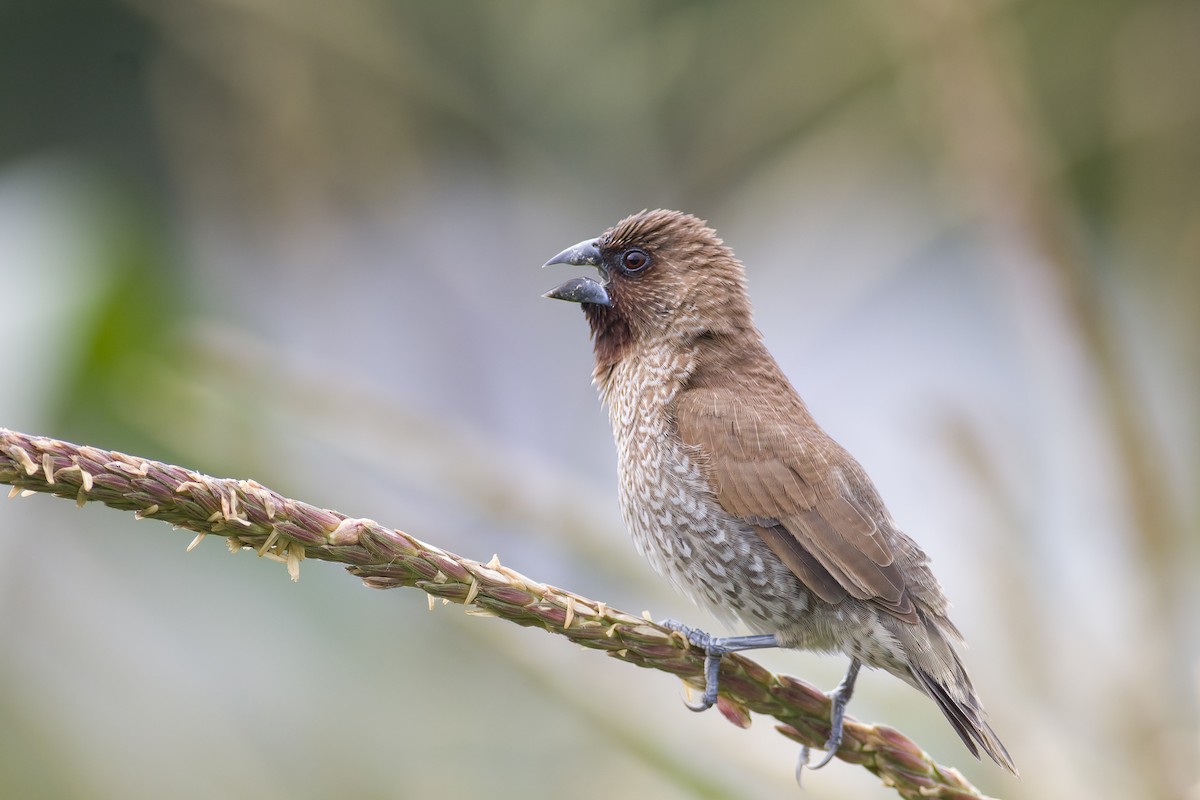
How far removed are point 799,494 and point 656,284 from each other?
1013 millimetres

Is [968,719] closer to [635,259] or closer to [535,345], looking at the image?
[635,259]

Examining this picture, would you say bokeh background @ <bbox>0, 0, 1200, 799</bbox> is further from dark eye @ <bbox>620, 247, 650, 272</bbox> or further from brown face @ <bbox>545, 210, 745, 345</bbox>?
dark eye @ <bbox>620, 247, 650, 272</bbox>

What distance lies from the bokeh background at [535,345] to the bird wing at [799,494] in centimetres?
57

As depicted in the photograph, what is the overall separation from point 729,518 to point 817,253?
3687mm

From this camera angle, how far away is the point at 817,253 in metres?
6.71

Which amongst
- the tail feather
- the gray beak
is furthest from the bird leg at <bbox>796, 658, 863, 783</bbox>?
the gray beak

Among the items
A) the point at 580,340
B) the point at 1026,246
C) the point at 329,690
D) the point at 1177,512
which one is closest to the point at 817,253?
the point at 580,340

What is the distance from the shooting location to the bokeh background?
4020mm

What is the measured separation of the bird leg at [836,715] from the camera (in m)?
2.68

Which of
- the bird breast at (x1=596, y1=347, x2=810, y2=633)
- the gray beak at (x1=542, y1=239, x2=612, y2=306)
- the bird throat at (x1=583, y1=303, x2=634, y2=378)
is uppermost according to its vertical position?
the gray beak at (x1=542, y1=239, x2=612, y2=306)

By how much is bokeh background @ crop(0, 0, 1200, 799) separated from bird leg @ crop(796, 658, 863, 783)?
0.19m

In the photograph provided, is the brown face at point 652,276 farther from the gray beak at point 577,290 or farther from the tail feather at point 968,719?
the tail feather at point 968,719

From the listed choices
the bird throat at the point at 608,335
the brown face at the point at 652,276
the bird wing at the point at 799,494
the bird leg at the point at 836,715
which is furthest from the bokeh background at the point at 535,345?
the brown face at the point at 652,276

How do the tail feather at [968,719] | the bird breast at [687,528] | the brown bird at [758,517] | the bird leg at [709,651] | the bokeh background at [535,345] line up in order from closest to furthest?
the bird leg at [709,651] → the tail feather at [968,719] → the brown bird at [758,517] → the bird breast at [687,528] → the bokeh background at [535,345]
